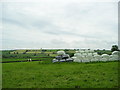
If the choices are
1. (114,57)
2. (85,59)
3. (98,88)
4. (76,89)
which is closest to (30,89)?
(76,89)

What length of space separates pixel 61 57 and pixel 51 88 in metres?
16.8

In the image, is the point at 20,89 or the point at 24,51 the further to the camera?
the point at 24,51

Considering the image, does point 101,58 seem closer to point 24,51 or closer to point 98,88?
point 98,88

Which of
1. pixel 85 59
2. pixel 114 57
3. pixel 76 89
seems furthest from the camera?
pixel 114 57

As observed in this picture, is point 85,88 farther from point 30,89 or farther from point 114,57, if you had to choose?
point 114,57

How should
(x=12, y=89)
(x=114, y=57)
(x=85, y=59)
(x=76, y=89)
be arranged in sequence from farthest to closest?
1. (x=114, y=57)
2. (x=85, y=59)
3. (x=12, y=89)
4. (x=76, y=89)

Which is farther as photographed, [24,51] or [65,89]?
[24,51]

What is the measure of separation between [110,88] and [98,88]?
51 centimetres

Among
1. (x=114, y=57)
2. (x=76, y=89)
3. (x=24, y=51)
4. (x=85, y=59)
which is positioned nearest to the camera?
(x=76, y=89)

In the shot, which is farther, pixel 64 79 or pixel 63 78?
pixel 63 78

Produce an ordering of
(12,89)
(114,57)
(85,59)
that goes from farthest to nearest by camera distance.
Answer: (114,57), (85,59), (12,89)

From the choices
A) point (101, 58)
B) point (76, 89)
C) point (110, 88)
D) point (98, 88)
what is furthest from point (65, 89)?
point (101, 58)

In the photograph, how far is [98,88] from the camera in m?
5.71

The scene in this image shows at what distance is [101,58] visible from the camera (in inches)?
822
